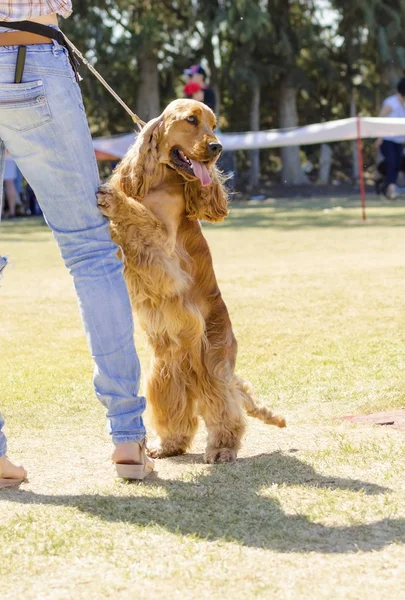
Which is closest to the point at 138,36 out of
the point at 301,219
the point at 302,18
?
the point at 302,18

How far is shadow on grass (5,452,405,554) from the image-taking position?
2.75 metres

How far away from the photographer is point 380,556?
2.60 m

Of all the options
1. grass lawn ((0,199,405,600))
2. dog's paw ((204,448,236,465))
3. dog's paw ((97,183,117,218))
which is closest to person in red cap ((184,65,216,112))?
grass lawn ((0,199,405,600))

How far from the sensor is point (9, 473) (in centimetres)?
339

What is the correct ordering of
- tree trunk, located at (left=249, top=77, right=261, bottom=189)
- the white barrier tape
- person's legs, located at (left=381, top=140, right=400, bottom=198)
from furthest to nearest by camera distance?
tree trunk, located at (left=249, top=77, right=261, bottom=189) → person's legs, located at (left=381, top=140, right=400, bottom=198) → the white barrier tape

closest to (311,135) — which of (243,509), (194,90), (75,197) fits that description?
(194,90)

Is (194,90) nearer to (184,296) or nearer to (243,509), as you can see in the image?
(184,296)

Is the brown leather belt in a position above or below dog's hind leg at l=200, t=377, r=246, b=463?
above

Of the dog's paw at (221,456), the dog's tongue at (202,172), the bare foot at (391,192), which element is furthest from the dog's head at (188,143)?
the bare foot at (391,192)

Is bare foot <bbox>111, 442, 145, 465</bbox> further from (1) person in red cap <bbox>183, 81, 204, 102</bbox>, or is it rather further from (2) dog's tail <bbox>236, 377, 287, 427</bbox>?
(1) person in red cap <bbox>183, 81, 204, 102</bbox>

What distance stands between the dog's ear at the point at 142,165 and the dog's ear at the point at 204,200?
157 mm

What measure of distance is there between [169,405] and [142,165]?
954 mm

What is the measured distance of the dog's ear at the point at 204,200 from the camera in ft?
12.8

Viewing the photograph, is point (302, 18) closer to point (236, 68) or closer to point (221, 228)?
point (236, 68)
